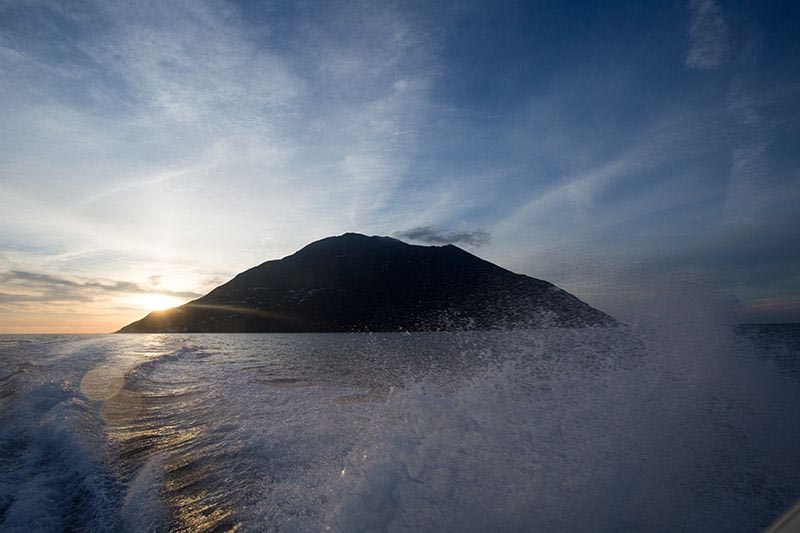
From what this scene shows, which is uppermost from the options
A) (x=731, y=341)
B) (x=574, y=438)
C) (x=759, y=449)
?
(x=731, y=341)

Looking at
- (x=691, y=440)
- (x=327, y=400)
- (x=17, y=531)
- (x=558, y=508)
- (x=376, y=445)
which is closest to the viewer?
(x=17, y=531)

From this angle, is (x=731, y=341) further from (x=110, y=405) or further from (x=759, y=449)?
(x=110, y=405)

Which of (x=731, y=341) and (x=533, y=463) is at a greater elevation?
(x=731, y=341)

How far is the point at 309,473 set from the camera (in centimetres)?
677

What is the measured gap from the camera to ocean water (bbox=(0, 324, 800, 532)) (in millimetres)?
5207

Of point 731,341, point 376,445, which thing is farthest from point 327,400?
point 731,341

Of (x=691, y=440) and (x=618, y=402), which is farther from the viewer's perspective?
(x=618, y=402)

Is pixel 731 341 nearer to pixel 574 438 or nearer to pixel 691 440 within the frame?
pixel 691 440

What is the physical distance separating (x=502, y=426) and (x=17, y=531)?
792 cm

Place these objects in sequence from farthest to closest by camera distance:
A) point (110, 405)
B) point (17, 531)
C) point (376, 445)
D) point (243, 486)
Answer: point (110, 405) → point (376, 445) → point (243, 486) → point (17, 531)

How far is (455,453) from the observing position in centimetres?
671

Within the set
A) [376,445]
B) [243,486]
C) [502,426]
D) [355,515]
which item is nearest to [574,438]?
[502,426]

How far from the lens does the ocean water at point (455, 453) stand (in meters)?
5.21

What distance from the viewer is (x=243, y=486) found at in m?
6.40
